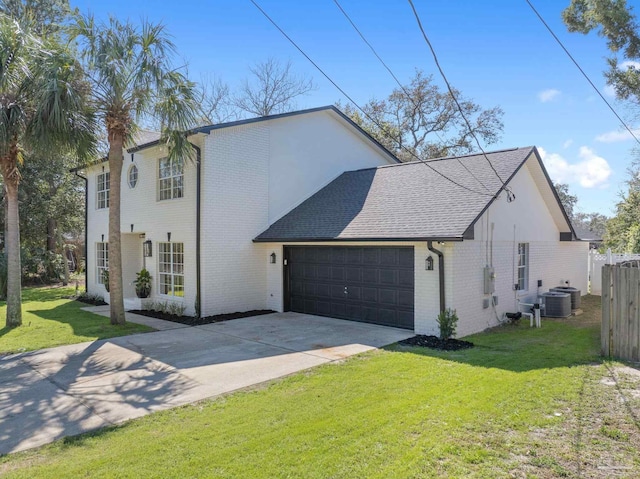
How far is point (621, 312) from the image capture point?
299 inches

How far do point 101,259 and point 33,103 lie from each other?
961cm

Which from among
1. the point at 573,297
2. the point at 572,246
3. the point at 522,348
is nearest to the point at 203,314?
the point at 522,348

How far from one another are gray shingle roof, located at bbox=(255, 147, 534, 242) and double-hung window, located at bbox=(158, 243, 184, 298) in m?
2.82

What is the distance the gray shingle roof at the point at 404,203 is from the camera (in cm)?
1036

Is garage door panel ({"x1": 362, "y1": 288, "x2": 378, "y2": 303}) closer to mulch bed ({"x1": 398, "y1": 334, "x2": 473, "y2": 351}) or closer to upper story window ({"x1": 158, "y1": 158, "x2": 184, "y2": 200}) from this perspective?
mulch bed ({"x1": 398, "y1": 334, "x2": 473, "y2": 351})

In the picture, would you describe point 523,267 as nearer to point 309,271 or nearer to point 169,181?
point 309,271

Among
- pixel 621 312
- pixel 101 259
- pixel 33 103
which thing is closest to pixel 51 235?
pixel 101 259

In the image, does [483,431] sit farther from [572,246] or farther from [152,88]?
[572,246]

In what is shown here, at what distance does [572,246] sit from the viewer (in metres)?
16.9

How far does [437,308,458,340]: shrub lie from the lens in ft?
31.7

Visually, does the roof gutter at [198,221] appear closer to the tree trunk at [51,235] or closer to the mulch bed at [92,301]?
the mulch bed at [92,301]

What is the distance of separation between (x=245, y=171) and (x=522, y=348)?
9.23 m

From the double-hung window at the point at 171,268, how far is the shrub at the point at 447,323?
8148 millimetres

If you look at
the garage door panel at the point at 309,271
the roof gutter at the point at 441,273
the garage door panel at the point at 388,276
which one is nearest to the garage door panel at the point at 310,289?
the garage door panel at the point at 309,271
